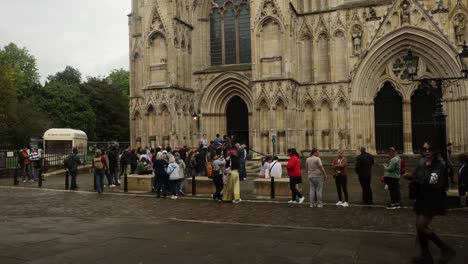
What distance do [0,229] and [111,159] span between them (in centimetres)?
923

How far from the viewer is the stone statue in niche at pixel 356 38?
26.0 metres

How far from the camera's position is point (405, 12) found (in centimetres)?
2517

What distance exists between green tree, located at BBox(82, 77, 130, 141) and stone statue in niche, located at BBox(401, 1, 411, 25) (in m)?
46.0

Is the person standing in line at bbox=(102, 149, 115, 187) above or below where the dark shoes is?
above

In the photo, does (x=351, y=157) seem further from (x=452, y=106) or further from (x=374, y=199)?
(x=374, y=199)

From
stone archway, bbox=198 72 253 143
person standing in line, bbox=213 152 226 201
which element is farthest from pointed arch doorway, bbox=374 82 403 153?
person standing in line, bbox=213 152 226 201

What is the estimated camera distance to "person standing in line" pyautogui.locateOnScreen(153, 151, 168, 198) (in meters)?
15.0

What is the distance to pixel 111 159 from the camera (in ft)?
61.0

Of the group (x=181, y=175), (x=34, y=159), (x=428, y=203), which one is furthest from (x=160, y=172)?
(x=428, y=203)

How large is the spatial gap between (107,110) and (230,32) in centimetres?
3692

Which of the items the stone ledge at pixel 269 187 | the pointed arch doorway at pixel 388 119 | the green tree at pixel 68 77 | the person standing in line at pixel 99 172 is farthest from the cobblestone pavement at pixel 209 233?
the green tree at pixel 68 77

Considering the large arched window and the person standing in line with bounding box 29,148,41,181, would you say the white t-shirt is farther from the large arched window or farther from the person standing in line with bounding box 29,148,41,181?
the large arched window

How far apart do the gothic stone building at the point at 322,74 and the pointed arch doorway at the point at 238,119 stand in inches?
38.6

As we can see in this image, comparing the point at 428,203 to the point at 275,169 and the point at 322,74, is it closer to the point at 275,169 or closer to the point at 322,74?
the point at 275,169
